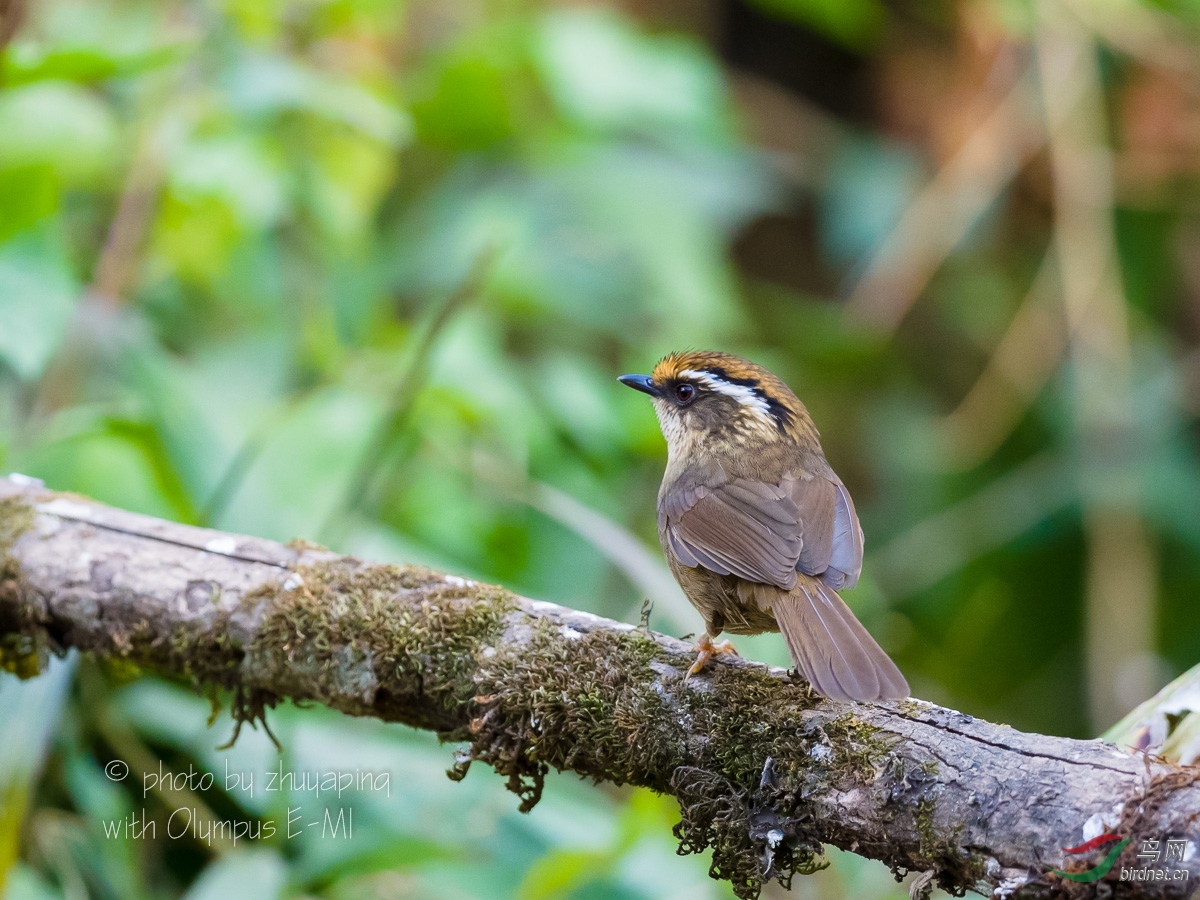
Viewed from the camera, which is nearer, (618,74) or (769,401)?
(769,401)

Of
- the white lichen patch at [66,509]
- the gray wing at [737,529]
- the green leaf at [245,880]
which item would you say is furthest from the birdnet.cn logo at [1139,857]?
the white lichen patch at [66,509]

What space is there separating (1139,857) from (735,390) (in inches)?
66.6

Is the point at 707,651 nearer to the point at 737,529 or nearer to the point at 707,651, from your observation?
the point at 707,651

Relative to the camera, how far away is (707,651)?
211 cm

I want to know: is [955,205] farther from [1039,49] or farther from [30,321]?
[30,321]

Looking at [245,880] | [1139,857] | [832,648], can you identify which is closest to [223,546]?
[245,880]

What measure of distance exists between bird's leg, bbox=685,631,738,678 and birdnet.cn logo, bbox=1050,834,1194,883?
2.48 feet

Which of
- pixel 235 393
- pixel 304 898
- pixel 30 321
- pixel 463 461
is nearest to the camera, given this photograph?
pixel 30 321

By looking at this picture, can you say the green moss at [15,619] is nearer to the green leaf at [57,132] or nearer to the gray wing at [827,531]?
the green leaf at [57,132]

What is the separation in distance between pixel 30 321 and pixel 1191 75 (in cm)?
555

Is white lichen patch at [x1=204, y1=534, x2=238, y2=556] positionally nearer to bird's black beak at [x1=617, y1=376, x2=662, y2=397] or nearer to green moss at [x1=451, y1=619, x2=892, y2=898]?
green moss at [x1=451, y1=619, x2=892, y2=898]

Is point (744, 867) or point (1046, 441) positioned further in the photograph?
point (1046, 441)

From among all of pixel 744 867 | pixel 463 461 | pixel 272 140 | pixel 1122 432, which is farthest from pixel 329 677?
pixel 1122 432

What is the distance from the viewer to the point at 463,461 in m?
3.87
